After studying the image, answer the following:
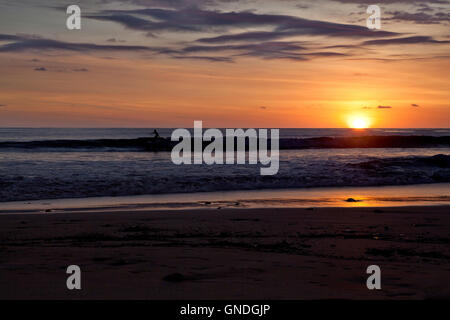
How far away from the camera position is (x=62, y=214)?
10.6 metres

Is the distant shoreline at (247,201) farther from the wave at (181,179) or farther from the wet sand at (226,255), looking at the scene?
the wet sand at (226,255)

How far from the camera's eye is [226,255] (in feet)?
20.3

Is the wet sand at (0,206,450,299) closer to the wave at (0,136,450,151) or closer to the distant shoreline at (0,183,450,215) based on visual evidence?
the distant shoreline at (0,183,450,215)

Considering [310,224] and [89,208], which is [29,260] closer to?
[310,224]

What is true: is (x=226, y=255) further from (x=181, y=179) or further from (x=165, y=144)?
(x=165, y=144)

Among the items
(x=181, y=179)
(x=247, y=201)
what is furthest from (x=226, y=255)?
(x=181, y=179)

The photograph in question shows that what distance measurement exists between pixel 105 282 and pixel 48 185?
38.2ft

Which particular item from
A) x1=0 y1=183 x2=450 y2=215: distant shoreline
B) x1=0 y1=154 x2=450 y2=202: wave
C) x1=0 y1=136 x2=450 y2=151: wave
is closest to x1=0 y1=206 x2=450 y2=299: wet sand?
x1=0 y1=183 x2=450 y2=215: distant shoreline

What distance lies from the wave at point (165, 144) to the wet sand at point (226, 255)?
28.7 m

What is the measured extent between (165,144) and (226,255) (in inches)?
1401

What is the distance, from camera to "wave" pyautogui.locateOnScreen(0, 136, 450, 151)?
37688 millimetres

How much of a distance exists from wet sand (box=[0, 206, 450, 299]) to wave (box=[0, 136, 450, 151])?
28.7 m

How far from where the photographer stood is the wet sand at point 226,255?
471 cm
